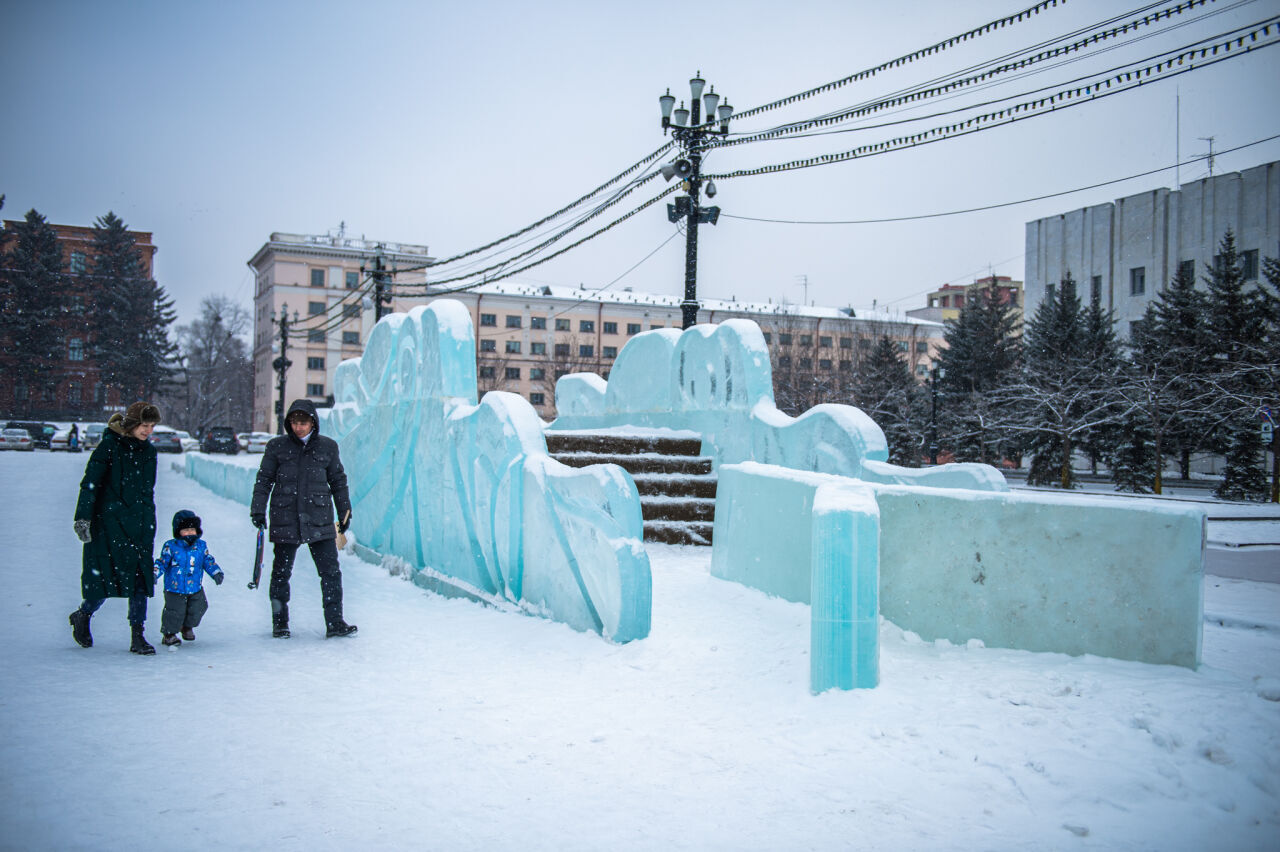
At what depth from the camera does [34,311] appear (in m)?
54.7

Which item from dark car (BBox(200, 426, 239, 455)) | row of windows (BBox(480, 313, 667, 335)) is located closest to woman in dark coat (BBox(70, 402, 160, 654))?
dark car (BBox(200, 426, 239, 455))

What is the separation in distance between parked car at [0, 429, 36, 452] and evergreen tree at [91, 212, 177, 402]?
21670 mm

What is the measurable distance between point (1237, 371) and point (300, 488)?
78.7 feet

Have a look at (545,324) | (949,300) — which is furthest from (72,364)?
(949,300)

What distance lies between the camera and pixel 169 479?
25.4m

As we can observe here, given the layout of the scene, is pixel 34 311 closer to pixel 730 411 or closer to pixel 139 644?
pixel 730 411

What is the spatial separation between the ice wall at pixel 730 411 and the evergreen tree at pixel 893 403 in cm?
2328

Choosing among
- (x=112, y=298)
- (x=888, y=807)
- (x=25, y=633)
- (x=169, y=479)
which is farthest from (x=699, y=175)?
(x=112, y=298)

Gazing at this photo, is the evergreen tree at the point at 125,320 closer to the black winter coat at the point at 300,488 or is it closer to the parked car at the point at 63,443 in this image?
the parked car at the point at 63,443

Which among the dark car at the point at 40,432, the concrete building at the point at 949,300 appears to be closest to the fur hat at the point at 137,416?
the dark car at the point at 40,432

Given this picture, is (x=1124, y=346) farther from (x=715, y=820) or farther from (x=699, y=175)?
(x=715, y=820)

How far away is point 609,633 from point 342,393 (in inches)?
292

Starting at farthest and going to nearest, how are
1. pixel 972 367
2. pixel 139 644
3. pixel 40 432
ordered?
1. pixel 40 432
2. pixel 972 367
3. pixel 139 644

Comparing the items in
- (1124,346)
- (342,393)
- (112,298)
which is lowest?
(342,393)
